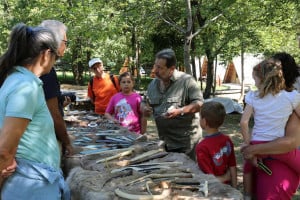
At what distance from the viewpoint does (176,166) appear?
3.41m

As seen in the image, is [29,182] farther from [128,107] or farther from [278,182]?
[128,107]

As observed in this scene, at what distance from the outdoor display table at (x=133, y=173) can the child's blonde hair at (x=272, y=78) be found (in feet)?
2.77

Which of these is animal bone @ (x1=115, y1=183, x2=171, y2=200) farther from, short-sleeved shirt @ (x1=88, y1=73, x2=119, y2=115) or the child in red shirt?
short-sleeved shirt @ (x1=88, y1=73, x2=119, y2=115)

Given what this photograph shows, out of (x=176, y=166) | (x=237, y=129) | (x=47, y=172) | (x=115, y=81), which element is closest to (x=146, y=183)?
(x=176, y=166)

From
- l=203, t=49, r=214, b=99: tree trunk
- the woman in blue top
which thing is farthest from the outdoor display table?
l=203, t=49, r=214, b=99: tree trunk

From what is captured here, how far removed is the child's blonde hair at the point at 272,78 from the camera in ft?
10.1

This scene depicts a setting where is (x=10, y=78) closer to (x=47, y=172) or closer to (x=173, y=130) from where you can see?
(x=47, y=172)

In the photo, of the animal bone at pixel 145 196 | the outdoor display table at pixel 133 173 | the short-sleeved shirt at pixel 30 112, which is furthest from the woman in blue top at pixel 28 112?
the outdoor display table at pixel 133 173

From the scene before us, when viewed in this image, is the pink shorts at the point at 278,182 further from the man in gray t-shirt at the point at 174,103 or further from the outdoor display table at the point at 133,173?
the man in gray t-shirt at the point at 174,103

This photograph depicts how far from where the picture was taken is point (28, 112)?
197cm

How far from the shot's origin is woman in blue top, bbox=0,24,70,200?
1.97 m

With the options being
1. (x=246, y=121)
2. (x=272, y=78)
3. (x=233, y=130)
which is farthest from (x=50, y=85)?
(x=233, y=130)

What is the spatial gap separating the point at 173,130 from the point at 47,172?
7.84 feet

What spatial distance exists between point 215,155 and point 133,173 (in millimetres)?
739
